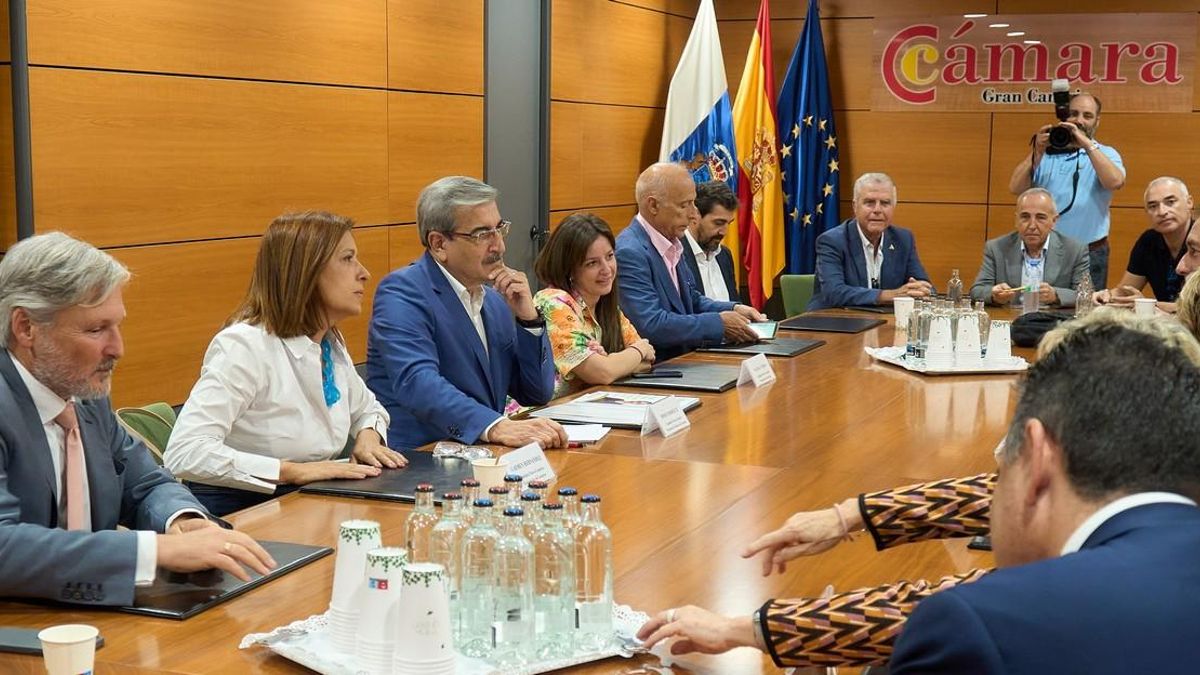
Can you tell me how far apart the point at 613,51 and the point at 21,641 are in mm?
6848

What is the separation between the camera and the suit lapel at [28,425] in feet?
7.41

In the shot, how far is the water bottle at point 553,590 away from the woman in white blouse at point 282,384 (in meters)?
1.22

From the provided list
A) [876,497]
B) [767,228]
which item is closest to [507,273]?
[876,497]

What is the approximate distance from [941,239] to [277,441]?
654 cm

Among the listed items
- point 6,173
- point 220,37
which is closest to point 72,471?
point 6,173

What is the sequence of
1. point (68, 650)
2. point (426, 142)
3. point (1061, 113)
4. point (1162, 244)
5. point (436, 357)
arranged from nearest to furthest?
point (68, 650)
point (436, 357)
point (426, 142)
point (1162, 244)
point (1061, 113)

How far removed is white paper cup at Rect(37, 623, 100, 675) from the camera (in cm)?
162

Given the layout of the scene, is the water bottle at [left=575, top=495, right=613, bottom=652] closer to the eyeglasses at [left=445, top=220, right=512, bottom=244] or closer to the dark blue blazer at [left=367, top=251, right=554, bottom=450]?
the dark blue blazer at [left=367, top=251, right=554, bottom=450]

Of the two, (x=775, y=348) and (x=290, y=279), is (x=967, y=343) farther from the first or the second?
(x=290, y=279)

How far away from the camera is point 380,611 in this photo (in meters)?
1.75

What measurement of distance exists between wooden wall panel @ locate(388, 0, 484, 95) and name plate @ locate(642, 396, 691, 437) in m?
3.08

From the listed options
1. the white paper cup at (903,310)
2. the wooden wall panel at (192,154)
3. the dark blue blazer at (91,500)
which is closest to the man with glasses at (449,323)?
the dark blue blazer at (91,500)

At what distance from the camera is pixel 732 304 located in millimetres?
5934

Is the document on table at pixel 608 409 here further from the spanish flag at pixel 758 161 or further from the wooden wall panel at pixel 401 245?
the spanish flag at pixel 758 161
